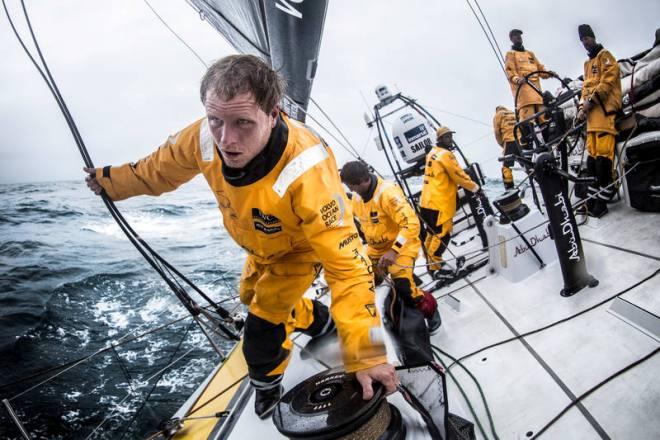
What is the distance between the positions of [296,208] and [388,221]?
6.48ft

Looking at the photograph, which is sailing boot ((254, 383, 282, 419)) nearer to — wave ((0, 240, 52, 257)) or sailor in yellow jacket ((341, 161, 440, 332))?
sailor in yellow jacket ((341, 161, 440, 332))

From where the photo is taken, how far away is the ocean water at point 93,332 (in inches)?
151

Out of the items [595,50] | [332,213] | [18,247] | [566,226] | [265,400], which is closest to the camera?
[332,213]

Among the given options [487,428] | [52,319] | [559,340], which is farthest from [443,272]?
[52,319]

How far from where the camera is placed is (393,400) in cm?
154

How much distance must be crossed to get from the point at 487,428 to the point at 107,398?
4.64m

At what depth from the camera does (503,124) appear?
6191 millimetres

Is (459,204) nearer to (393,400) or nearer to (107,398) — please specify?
(393,400)

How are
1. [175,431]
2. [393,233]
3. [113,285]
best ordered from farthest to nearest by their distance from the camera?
[113,285]
[393,233]
[175,431]

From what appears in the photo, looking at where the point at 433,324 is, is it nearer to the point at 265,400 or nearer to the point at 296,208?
the point at 265,400

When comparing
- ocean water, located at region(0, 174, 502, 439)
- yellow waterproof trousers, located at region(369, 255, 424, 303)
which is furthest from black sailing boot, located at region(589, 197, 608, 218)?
ocean water, located at region(0, 174, 502, 439)

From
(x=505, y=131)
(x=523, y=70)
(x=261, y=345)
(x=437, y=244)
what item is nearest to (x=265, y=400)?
(x=261, y=345)

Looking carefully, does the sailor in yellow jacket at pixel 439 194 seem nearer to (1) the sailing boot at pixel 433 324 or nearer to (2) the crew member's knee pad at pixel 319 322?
(1) the sailing boot at pixel 433 324

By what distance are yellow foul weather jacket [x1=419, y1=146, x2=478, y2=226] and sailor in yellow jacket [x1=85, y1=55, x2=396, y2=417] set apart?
7.95 feet
